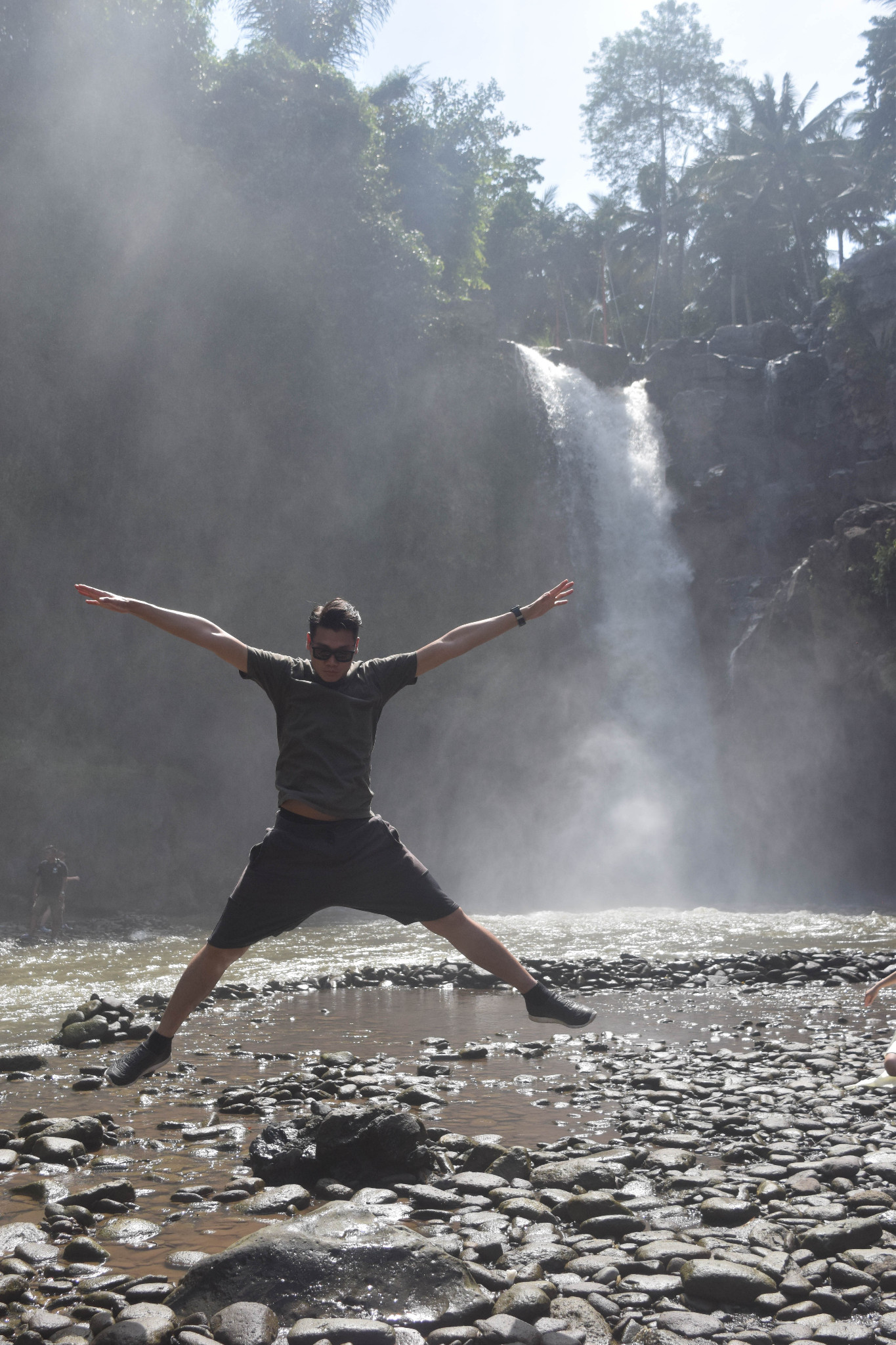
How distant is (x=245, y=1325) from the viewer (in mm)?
2602

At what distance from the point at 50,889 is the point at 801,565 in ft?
54.0

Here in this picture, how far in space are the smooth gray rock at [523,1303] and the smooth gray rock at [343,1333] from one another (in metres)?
0.33

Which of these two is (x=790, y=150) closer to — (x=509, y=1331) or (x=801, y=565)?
(x=801, y=565)

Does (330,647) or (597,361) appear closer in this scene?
(330,647)

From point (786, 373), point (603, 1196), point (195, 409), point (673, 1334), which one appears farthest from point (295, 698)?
point (786, 373)

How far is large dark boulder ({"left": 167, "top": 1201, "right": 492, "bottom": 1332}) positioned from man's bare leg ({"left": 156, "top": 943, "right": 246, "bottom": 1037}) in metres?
1.29

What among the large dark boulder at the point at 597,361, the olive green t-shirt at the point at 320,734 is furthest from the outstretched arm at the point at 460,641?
the large dark boulder at the point at 597,361

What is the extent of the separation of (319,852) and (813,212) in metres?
46.0

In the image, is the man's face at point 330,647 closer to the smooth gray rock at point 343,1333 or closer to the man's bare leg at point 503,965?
the man's bare leg at point 503,965

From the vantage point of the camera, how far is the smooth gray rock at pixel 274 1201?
11.8 ft

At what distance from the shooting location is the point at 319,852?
162 inches

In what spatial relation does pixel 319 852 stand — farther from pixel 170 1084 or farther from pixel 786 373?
pixel 786 373

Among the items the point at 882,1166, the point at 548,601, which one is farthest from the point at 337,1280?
the point at 548,601

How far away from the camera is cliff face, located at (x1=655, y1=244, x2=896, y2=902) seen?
2069 cm
